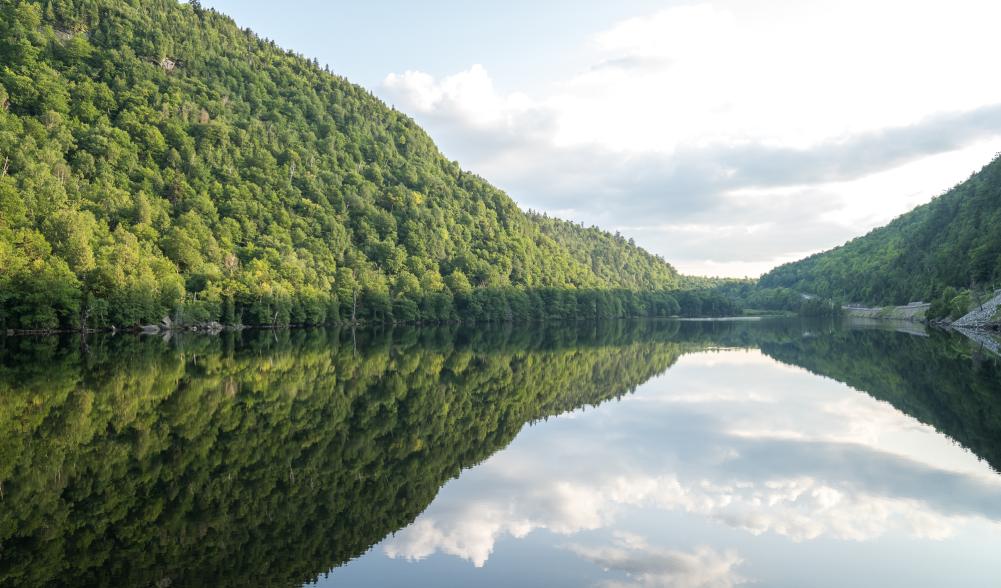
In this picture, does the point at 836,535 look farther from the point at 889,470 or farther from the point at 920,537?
the point at 889,470

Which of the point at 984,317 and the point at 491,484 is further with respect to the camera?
the point at 984,317

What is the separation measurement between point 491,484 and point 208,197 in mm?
119634

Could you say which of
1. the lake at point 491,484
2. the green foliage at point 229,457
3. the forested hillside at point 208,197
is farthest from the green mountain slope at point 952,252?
the green foliage at point 229,457

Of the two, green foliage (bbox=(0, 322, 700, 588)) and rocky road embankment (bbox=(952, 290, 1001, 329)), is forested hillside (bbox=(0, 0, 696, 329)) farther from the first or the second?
rocky road embankment (bbox=(952, 290, 1001, 329))

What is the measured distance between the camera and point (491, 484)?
17.2m

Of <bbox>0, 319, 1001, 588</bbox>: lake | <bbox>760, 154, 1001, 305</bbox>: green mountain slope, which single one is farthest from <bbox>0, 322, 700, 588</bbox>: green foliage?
<bbox>760, 154, 1001, 305</bbox>: green mountain slope

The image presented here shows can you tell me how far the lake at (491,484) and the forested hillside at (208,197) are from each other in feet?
180

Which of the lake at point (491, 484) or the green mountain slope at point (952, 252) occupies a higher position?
the green mountain slope at point (952, 252)

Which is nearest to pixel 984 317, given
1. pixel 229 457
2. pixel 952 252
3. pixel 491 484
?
pixel 952 252

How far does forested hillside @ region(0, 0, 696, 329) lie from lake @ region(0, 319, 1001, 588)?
54932 mm

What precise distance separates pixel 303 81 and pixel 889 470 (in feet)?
638

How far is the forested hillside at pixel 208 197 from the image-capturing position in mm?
80688

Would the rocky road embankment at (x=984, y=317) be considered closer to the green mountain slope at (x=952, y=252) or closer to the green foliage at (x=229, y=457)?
the green mountain slope at (x=952, y=252)

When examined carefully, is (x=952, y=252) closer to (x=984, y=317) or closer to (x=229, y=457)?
(x=984, y=317)
